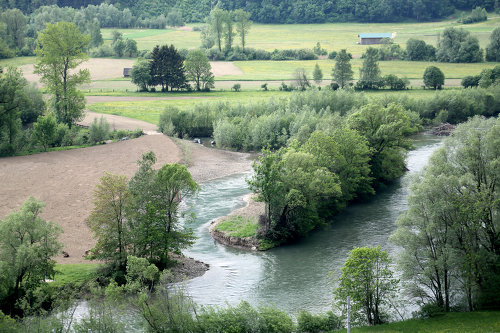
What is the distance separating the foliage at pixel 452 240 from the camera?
1764 inches

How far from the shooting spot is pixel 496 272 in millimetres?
45844

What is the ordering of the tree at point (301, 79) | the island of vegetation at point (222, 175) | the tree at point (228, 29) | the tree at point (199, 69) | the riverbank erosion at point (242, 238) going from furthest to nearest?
the tree at point (228, 29)
the tree at point (199, 69)
the tree at point (301, 79)
the riverbank erosion at point (242, 238)
the island of vegetation at point (222, 175)

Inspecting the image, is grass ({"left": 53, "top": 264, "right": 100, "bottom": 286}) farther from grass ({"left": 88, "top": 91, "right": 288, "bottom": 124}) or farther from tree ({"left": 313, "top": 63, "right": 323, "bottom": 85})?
tree ({"left": 313, "top": 63, "right": 323, "bottom": 85})

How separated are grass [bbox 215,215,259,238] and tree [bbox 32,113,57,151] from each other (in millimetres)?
41131

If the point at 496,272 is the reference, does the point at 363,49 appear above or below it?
above

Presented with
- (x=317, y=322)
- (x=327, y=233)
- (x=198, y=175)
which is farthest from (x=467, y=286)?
(x=198, y=175)

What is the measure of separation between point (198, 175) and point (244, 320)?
159ft

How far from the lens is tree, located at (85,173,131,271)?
171 ft

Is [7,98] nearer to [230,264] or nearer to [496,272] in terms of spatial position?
[230,264]

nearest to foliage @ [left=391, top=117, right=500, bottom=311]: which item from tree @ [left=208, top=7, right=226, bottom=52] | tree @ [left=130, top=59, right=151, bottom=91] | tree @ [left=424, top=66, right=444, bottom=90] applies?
tree @ [left=424, top=66, right=444, bottom=90]

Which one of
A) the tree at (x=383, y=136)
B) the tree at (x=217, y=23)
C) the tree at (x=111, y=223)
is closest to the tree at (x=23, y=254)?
the tree at (x=111, y=223)

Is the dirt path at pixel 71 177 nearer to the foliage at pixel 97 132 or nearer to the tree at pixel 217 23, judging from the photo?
the foliage at pixel 97 132

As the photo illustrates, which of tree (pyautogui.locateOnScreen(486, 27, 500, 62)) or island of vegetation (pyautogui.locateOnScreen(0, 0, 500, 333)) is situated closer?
island of vegetation (pyautogui.locateOnScreen(0, 0, 500, 333))

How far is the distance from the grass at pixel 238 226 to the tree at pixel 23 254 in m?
21.4
